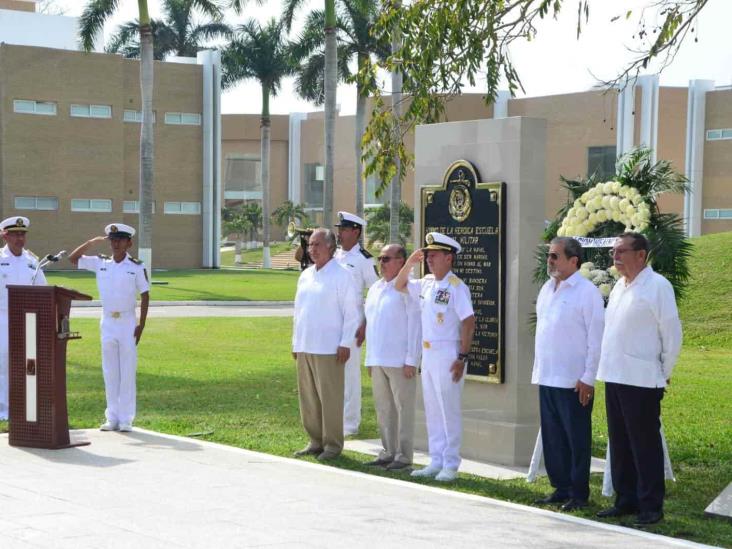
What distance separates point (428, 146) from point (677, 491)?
13.1 ft

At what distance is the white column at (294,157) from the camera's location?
88.6 meters

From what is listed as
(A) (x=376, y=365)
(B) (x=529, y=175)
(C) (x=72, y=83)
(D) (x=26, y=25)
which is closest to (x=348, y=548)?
(A) (x=376, y=365)

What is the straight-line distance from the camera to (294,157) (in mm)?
88938

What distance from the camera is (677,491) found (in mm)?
9312

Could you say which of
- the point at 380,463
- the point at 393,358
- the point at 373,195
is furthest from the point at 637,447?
the point at 373,195

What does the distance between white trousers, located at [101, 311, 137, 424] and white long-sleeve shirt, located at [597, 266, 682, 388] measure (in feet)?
17.8

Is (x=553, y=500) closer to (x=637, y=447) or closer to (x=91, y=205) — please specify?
(x=637, y=447)

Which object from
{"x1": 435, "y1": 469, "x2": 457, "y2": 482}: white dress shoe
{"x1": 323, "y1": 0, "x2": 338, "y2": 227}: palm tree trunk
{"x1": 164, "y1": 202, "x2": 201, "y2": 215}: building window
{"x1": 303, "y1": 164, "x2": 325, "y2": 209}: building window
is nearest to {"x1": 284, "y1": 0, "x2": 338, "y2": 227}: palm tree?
{"x1": 323, "y1": 0, "x2": 338, "y2": 227}: palm tree trunk

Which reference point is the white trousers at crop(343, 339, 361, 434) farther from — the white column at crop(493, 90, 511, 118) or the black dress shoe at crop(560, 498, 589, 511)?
the white column at crop(493, 90, 511, 118)

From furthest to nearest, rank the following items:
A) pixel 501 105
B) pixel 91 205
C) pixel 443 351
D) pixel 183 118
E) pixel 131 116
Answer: pixel 501 105 < pixel 183 118 < pixel 131 116 < pixel 91 205 < pixel 443 351

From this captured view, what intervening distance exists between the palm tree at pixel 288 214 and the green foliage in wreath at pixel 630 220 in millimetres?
74551

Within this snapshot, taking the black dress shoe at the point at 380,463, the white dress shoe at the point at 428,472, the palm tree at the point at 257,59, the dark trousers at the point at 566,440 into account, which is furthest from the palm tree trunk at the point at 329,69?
the dark trousers at the point at 566,440

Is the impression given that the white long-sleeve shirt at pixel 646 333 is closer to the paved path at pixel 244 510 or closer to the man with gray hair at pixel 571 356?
the man with gray hair at pixel 571 356

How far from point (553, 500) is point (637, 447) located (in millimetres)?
865
